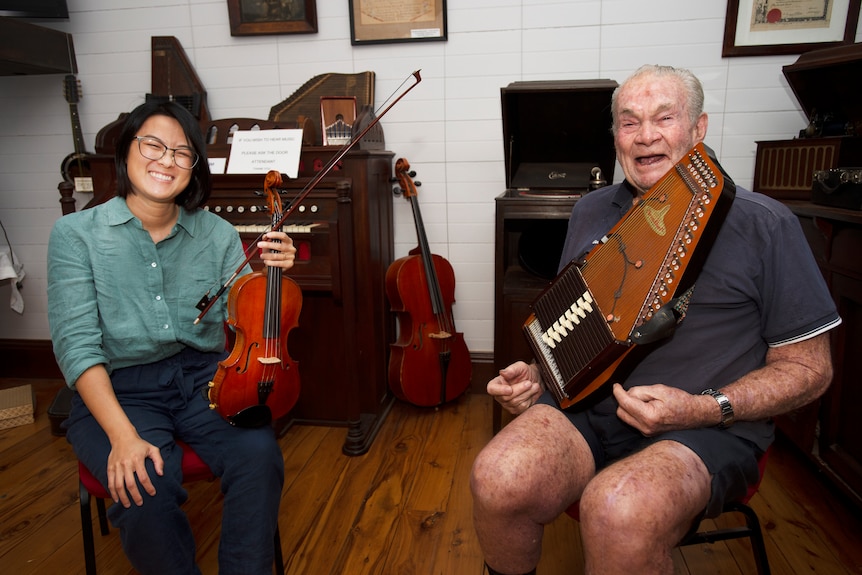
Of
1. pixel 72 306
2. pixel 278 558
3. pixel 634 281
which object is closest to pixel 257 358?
pixel 72 306

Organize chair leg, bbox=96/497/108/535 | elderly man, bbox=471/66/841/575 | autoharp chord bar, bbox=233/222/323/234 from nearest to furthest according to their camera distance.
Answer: elderly man, bbox=471/66/841/575 → chair leg, bbox=96/497/108/535 → autoharp chord bar, bbox=233/222/323/234

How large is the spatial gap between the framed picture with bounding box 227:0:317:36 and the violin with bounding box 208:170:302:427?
56.5 inches

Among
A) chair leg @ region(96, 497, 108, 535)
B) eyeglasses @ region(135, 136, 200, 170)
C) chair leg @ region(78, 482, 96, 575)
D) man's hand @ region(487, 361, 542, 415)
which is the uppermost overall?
eyeglasses @ region(135, 136, 200, 170)

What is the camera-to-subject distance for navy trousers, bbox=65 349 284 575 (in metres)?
1.24

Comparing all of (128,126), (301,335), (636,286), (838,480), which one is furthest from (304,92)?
(838,480)

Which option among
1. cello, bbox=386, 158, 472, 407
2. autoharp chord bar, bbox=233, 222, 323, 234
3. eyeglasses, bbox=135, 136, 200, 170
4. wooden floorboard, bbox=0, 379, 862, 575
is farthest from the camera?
cello, bbox=386, 158, 472, 407

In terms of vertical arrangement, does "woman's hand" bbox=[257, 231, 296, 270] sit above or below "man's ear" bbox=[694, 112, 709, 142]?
Result: below

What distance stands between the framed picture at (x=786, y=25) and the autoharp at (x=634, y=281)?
5.50 feet

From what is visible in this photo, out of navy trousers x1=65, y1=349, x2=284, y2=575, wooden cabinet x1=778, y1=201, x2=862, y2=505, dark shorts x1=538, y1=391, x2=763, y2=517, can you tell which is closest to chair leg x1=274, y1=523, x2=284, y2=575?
navy trousers x1=65, y1=349, x2=284, y2=575

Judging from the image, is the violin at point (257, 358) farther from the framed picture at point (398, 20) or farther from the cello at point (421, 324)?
the framed picture at point (398, 20)

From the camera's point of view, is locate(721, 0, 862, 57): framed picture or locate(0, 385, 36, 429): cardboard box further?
locate(0, 385, 36, 429): cardboard box

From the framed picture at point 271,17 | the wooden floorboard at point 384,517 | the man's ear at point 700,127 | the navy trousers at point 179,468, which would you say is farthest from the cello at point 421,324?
the man's ear at point 700,127

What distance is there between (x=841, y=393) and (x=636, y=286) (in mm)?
1123

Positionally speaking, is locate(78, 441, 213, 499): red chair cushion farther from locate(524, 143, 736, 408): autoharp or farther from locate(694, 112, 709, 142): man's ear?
locate(694, 112, 709, 142): man's ear
